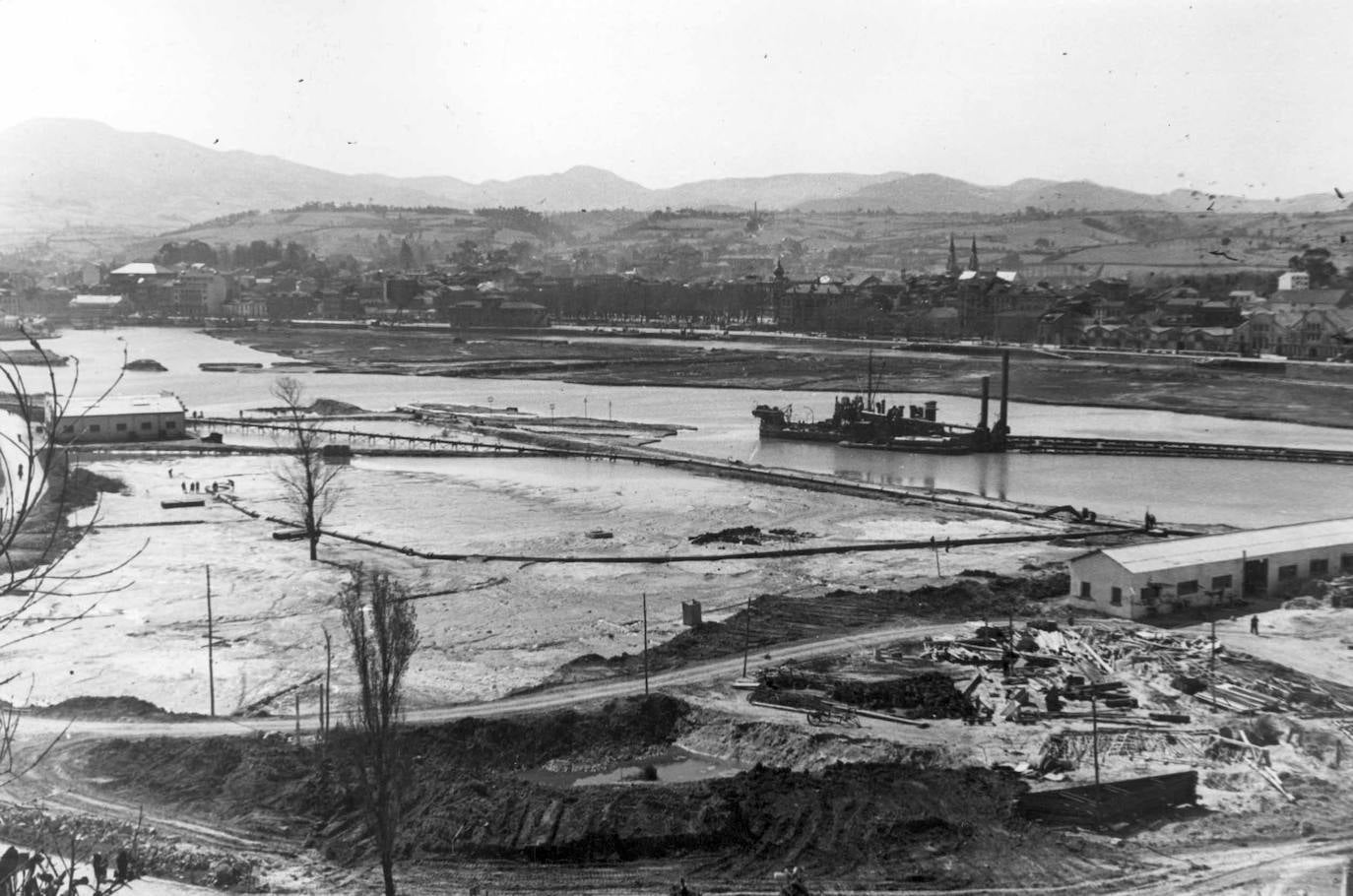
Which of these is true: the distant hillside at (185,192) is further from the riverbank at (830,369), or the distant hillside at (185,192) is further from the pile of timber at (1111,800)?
the pile of timber at (1111,800)

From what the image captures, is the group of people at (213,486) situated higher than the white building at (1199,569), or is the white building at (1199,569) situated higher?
the white building at (1199,569)

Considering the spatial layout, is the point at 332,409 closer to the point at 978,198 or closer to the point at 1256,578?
the point at 1256,578

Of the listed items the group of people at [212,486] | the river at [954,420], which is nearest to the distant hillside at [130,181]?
the river at [954,420]

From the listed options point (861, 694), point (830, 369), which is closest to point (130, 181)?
point (830, 369)

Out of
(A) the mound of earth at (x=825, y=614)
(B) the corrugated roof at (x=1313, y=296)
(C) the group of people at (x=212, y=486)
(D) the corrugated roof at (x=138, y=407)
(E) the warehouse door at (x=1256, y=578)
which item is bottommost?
(A) the mound of earth at (x=825, y=614)

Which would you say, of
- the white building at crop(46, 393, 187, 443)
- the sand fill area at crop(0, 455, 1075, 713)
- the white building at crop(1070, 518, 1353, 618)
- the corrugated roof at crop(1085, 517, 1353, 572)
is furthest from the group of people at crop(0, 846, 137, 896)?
the white building at crop(46, 393, 187, 443)

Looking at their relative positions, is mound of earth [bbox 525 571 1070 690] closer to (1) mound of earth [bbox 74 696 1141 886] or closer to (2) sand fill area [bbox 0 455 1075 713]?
(2) sand fill area [bbox 0 455 1075 713]

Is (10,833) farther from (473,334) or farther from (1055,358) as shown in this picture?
(473,334)
